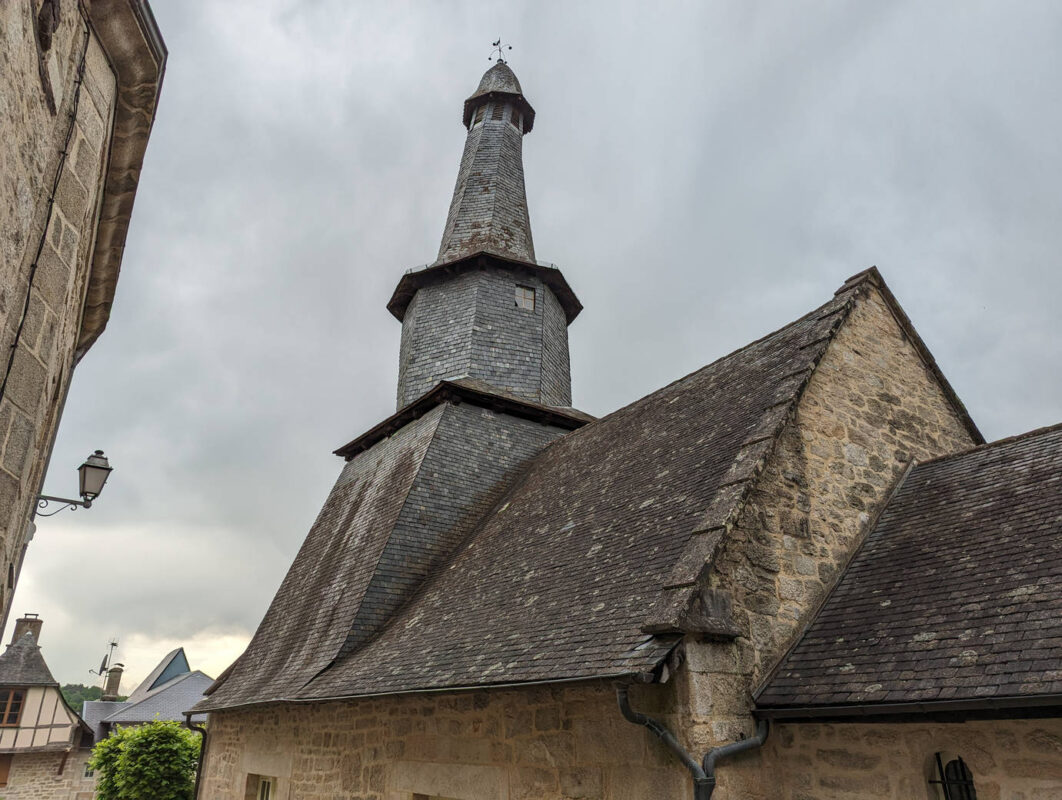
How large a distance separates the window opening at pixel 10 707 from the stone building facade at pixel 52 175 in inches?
938

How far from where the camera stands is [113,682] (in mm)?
33188

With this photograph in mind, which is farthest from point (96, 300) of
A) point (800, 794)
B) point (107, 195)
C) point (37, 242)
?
point (800, 794)

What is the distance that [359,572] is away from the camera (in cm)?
963

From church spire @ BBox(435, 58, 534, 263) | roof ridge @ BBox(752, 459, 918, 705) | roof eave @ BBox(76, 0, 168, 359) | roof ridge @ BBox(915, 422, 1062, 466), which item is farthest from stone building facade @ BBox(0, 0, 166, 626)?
church spire @ BBox(435, 58, 534, 263)

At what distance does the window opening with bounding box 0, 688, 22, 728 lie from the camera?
21141mm

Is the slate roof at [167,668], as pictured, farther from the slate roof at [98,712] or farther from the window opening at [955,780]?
the window opening at [955,780]

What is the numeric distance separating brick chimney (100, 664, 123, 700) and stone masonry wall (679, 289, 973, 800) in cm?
3650

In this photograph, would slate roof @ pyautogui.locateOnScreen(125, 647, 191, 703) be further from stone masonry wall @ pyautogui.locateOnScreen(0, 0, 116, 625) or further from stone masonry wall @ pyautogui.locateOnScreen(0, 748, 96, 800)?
stone masonry wall @ pyautogui.locateOnScreen(0, 0, 116, 625)

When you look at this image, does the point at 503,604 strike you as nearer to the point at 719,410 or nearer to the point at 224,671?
the point at 719,410

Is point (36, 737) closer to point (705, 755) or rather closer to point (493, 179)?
point (493, 179)

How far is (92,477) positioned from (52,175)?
4.68 m

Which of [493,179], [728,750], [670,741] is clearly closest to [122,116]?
[670,741]

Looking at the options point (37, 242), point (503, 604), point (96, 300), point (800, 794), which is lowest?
point (800, 794)

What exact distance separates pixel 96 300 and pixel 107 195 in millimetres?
742
